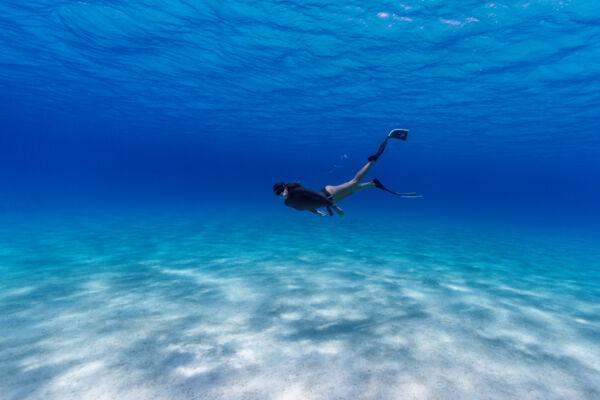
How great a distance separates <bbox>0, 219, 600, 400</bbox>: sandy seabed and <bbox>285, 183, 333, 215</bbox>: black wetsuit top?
200cm

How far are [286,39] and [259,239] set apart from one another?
33.5 feet

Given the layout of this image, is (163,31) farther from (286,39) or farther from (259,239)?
(259,239)

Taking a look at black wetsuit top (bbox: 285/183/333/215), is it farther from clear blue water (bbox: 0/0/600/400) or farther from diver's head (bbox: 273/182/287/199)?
clear blue water (bbox: 0/0/600/400)

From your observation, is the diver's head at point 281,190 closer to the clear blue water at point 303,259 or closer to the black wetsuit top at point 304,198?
the black wetsuit top at point 304,198

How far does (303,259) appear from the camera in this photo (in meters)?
10.7

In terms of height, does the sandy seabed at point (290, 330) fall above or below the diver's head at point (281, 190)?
below

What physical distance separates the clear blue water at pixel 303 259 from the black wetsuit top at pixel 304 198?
2002 millimetres

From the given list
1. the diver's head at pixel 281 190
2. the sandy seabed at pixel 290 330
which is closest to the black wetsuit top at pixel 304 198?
the diver's head at pixel 281 190

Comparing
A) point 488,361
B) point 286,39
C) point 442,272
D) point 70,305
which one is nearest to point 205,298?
point 70,305

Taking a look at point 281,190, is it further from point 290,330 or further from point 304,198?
point 290,330

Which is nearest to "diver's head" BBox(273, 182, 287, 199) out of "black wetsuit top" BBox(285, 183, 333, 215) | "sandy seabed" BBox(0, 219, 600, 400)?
"black wetsuit top" BBox(285, 183, 333, 215)

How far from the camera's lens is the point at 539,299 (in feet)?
22.9

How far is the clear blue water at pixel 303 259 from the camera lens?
372cm

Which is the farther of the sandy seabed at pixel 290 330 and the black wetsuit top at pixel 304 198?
the black wetsuit top at pixel 304 198
